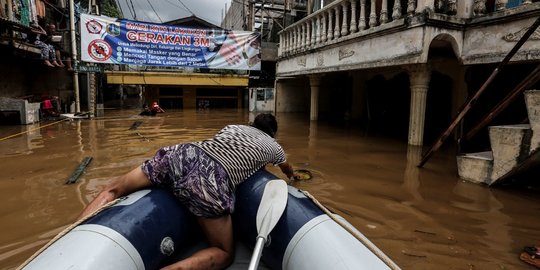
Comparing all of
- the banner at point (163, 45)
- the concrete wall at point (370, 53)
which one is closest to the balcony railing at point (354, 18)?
the concrete wall at point (370, 53)

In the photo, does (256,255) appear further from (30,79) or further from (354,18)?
(30,79)

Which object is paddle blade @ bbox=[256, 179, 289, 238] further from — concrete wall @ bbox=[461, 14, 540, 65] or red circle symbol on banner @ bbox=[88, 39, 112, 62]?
red circle symbol on banner @ bbox=[88, 39, 112, 62]

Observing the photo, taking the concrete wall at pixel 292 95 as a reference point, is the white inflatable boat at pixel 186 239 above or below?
below

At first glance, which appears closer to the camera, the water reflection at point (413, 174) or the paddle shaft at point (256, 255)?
the paddle shaft at point (256, 255)

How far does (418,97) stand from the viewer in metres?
6.68

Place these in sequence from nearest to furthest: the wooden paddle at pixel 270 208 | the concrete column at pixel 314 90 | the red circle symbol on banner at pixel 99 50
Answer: the wooden paddle at pixel 270 208, the concrete column at pixel 314 90, the red circle symbol on banner at pixel 99 50

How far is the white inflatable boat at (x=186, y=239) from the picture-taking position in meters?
1.71

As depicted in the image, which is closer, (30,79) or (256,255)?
(256,255)

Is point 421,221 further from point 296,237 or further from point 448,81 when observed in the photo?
point 448,81

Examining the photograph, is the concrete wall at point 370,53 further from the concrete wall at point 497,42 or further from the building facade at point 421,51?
the concrete wall at point 497,42

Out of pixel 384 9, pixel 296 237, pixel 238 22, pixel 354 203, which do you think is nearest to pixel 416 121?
pixel 384 9

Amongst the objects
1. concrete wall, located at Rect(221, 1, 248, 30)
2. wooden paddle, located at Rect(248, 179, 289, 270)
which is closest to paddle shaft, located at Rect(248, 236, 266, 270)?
wooden paddle, located at Rect(248, 179, 289, 270)

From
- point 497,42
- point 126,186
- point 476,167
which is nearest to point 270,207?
point 126,186

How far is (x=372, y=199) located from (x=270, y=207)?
2115mm
